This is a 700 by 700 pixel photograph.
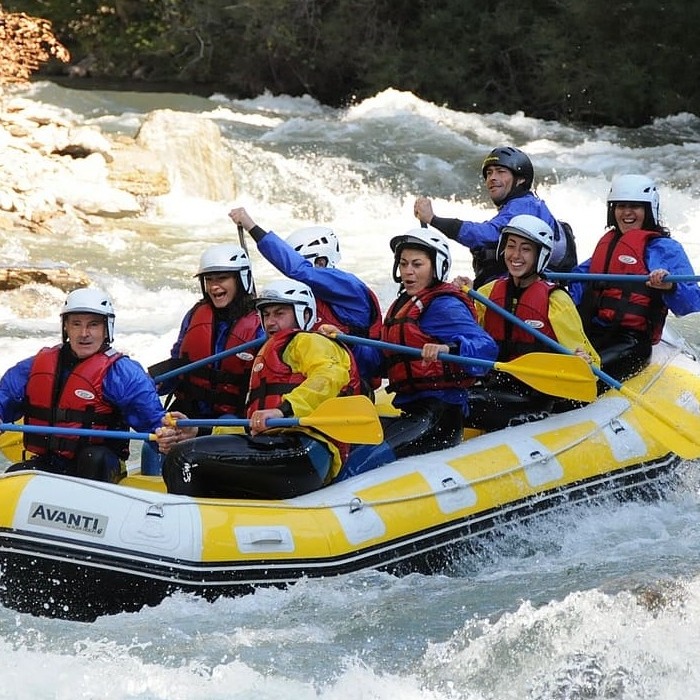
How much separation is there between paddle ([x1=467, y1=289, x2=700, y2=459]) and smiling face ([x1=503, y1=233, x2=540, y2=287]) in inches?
7.2

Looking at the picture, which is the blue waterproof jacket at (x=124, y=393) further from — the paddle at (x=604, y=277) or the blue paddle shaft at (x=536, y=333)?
the paddle at (x=604, y=277)

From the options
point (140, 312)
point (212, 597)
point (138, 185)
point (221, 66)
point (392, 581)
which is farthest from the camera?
point (221, 66)

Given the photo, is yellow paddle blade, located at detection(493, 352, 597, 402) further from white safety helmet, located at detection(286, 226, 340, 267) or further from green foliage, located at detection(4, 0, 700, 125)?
green foliage, located at detection(4, 0, 700, 125)

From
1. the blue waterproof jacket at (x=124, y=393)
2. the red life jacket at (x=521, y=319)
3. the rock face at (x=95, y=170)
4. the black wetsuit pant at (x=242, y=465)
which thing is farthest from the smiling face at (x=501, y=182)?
the rock face at (x=95, y=170)

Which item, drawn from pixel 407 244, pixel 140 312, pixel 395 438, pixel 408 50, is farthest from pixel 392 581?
pixel 408 50

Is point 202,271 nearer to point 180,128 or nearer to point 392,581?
point 392,581

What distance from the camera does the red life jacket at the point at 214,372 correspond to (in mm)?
6152

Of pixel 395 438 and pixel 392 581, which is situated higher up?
pixel 395 438

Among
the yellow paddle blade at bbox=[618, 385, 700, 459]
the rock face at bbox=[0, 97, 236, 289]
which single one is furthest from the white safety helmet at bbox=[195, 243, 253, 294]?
the rock face at bbox=[0, 97, 236, 289]

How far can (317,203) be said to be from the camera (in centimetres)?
1483

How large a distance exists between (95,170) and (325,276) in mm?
8164

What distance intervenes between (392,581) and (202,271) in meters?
1.66

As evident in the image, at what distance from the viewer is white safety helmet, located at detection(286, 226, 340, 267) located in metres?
6.42

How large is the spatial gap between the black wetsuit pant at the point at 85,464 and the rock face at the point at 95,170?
7.55 m
